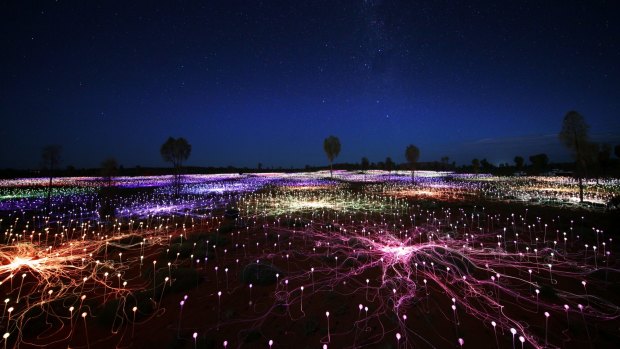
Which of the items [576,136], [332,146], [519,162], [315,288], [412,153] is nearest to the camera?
[315,288]

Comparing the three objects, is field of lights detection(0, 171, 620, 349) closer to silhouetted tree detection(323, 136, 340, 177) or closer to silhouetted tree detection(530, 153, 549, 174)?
silhouetted tree detection(323, 136, 340, 177)

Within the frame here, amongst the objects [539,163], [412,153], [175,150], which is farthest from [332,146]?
[539,163]

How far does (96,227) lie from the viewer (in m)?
14.5

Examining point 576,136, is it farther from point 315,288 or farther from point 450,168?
point 450,168

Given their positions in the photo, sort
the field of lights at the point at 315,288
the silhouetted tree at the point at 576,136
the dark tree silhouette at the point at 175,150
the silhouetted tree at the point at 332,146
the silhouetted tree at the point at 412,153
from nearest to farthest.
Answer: the field of lights at the point at 315,288, the silhouetted tree at the point at 576,136, the dark tree silhouette at the point at 175,150, the silhouetted tree at the point at 412,153, the silhouetted tree at the point at 332,146

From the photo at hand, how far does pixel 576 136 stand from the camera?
795 inches

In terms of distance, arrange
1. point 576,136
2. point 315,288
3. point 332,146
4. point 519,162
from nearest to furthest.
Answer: point 315,288 < point 576,136 < point 332,146 < point 519,162

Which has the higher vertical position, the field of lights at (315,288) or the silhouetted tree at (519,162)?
the silhouetted tree at (519,162)

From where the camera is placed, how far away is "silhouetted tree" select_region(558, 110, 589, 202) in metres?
19.9

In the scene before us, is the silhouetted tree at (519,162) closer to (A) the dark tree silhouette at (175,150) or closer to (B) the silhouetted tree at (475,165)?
(B) the silhouetted tree at (475,165)

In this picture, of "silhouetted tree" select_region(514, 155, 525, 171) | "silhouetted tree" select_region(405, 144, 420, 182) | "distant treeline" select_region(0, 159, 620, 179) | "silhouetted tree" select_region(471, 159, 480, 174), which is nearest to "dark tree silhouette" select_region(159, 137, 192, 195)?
"distant treeline" select_region(0, 159, 620, 179)

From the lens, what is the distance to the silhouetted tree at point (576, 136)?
65.3ft

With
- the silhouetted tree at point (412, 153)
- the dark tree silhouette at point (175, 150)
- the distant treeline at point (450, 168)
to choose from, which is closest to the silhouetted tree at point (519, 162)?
the distant treeline at point (450, 168)

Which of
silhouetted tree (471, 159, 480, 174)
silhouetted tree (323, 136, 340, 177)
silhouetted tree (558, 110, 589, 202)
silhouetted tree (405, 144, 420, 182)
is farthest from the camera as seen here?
silhouetted tree (471, 159, 480, 174)
